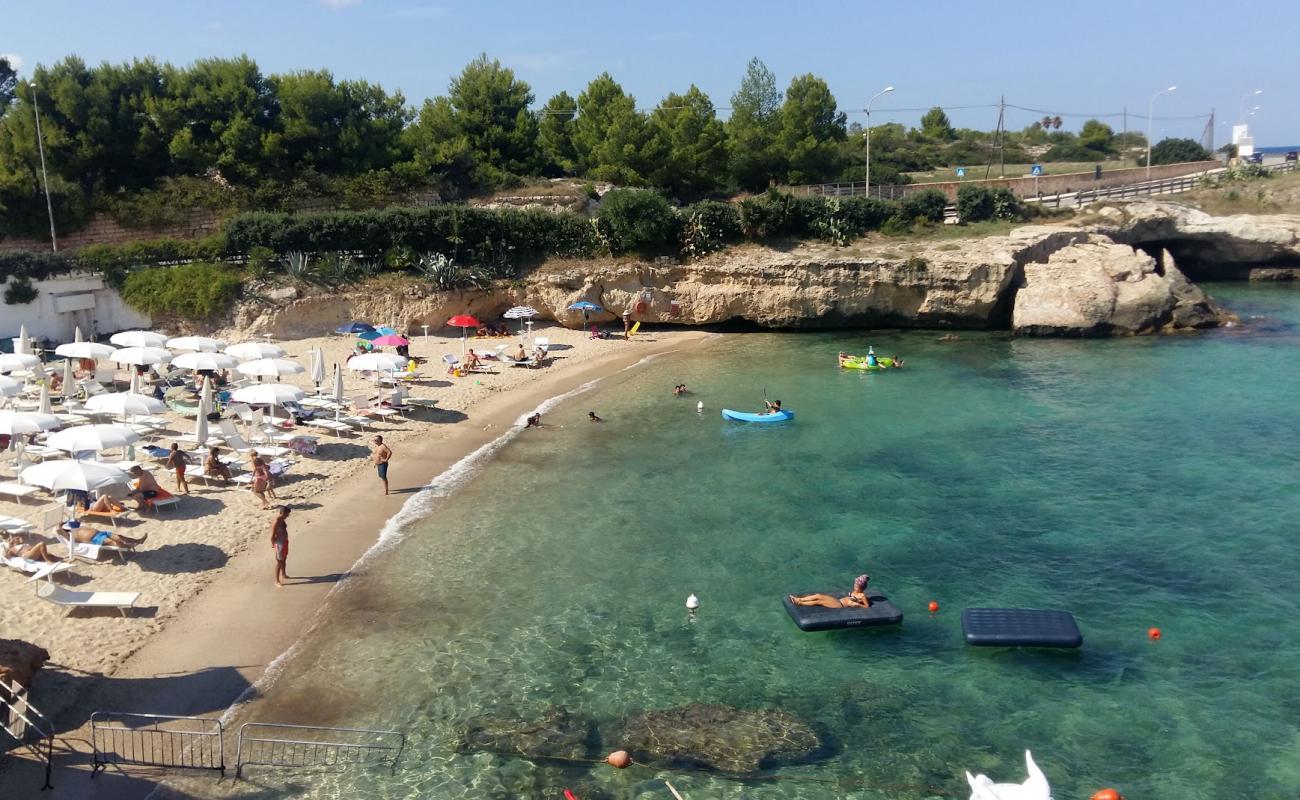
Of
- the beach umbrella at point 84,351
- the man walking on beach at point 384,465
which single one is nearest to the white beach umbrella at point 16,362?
the beach umbrella at point 84,351

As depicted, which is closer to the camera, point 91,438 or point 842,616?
point 842,616

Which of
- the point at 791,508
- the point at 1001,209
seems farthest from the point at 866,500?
the point at 1001,209

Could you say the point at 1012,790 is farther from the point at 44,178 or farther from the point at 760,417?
the point at 44,178

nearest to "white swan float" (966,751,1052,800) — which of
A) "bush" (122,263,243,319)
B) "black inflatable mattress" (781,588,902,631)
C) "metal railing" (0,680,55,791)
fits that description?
"black inflatable mattress" (781,588,902,631)

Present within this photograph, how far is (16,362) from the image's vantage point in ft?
86.8

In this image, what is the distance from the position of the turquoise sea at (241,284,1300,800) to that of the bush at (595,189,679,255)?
48.1ft

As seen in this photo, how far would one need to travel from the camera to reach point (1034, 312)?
39.9 m

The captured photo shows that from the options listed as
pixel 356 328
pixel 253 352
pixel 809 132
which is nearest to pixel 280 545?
pixel 253 352

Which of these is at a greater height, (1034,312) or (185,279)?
(185,279)

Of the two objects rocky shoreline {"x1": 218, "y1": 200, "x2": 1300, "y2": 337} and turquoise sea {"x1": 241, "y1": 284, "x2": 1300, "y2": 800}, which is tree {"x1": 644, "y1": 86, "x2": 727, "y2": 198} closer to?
rocky shoreline {"x1": 218, "y1": 200, "x2": 1300, "y2": 337}

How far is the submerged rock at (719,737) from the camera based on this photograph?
1182 cm

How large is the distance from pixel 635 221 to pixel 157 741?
108 ft

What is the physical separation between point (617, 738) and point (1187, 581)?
1154cm

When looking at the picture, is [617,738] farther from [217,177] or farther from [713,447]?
[217,177]
